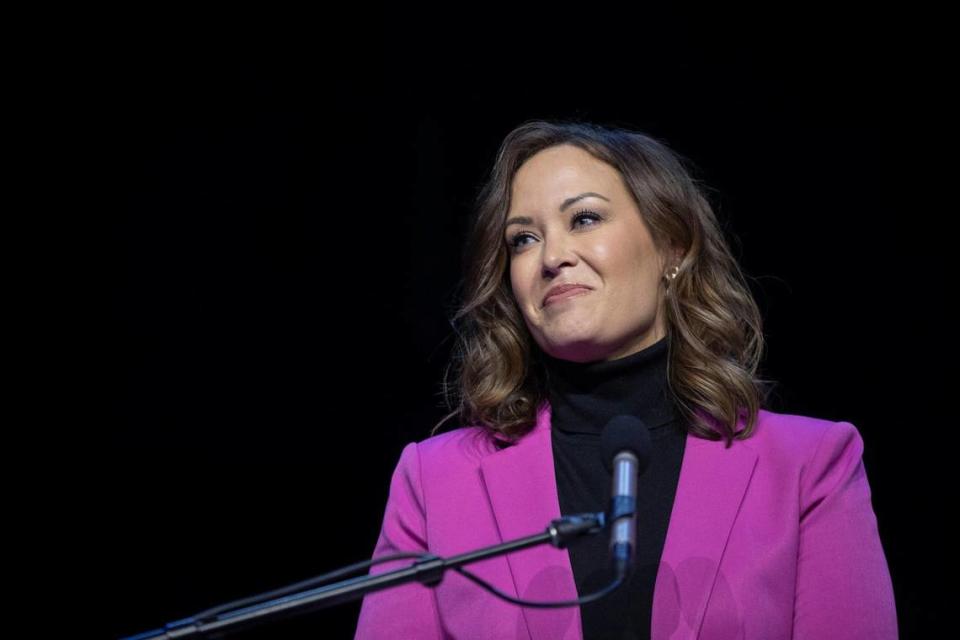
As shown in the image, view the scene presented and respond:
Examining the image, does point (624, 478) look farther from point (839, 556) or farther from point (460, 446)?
point (460, 446)

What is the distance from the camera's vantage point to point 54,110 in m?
3.47

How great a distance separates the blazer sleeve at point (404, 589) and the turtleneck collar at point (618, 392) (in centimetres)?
41

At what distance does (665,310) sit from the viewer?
261 cm

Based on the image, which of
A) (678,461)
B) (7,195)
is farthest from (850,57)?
(7,195)

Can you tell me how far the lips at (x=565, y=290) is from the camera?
7.93 feet

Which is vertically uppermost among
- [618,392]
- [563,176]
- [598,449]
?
[563,176]

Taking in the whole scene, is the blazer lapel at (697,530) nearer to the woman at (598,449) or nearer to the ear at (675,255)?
the woman at (598,449)

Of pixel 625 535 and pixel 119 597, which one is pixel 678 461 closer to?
pixel 625 535

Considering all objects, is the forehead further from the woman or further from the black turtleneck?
the black turtleneck

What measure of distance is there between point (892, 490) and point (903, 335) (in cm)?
51

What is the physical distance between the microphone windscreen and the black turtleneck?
2.07 ft

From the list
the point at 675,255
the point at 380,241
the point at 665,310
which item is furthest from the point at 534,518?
the point at 380,241

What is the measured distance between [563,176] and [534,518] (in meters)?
0.87

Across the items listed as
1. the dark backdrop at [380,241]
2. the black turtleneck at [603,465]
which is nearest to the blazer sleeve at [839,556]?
the black turtleneck at [603,465]
